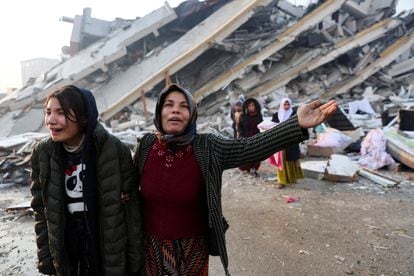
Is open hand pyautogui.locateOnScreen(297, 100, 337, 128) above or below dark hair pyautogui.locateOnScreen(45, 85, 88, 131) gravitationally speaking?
below

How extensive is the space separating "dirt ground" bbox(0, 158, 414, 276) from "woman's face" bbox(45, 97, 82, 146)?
2079 mm

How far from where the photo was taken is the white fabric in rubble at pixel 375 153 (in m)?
6.16

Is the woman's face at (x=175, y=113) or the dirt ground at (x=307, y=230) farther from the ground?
the woman's face at (x=175, y=113)

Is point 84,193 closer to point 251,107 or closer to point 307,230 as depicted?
point 307,230

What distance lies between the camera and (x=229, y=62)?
11.6 metres

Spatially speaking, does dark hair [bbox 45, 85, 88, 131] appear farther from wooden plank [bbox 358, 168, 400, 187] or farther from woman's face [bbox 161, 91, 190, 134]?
wooden plank [bbox 358, 168, 400, 187]

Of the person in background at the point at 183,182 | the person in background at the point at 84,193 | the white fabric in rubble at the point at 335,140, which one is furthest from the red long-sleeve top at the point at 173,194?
the white fabric in rubble at the point at 335,140

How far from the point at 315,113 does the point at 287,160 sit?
13.8ft

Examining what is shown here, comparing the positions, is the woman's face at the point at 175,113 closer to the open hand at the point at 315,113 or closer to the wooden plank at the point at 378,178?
the open hand at the point at 315,113

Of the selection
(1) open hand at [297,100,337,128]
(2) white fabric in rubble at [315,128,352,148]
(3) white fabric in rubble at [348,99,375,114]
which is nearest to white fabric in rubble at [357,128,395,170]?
(2) white fabric in rubble at [315,128,352,148]

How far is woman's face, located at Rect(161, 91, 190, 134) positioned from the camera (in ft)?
4.70

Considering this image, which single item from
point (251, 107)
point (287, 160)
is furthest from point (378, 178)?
point (251, 107)

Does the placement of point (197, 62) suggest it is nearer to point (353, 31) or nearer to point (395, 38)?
point (353, 31)

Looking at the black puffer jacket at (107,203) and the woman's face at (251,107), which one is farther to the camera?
the woman's face at (251,107)
